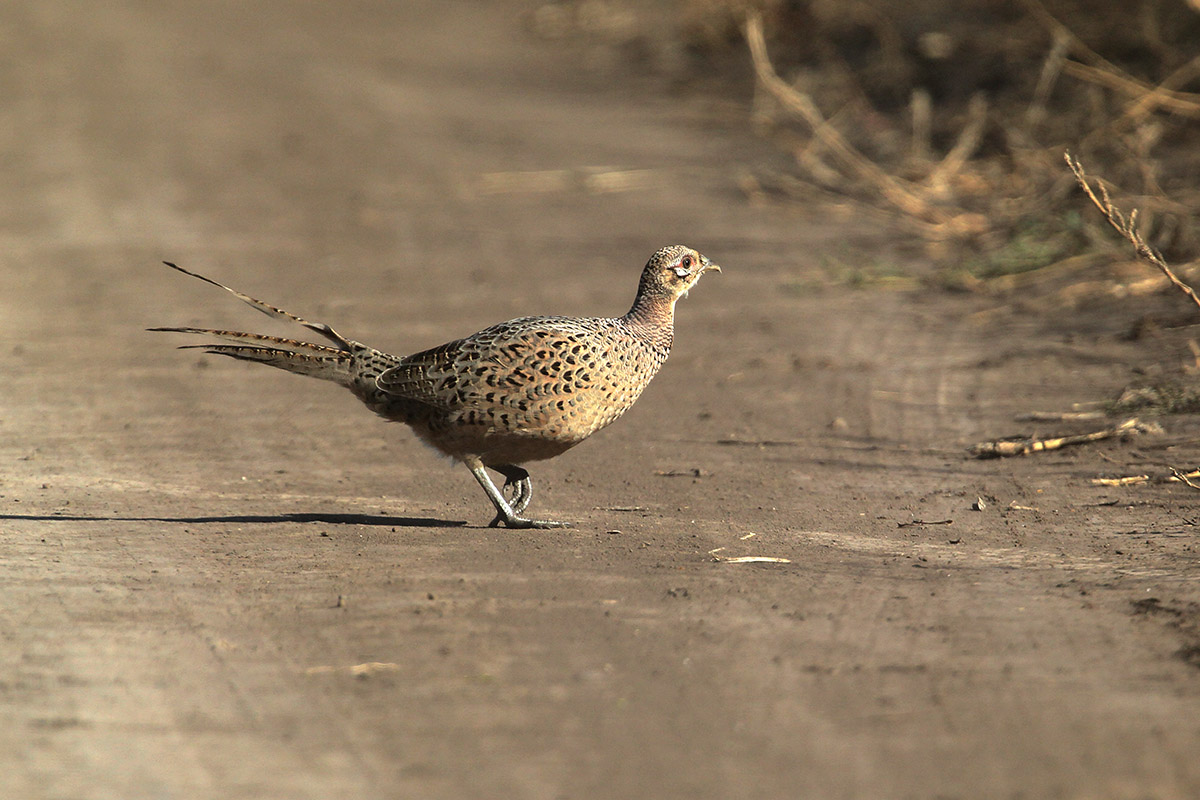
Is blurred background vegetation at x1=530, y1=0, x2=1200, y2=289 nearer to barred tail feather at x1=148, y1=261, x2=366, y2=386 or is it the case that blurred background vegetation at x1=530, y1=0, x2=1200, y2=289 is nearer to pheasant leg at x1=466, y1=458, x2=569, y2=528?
pheasant leg at x1=466, y1=458, x2=569, y2=528

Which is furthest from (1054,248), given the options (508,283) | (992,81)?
(992,81)

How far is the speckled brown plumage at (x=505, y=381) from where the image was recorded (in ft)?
18.0

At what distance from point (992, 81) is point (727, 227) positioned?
4081 millimetres

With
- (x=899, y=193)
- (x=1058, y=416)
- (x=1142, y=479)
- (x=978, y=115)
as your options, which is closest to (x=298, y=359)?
(x=1142, y=479)

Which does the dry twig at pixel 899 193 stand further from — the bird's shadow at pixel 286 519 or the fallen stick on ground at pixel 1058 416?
the bird's shadow at pixel 286 519

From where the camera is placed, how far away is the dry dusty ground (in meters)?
3.49

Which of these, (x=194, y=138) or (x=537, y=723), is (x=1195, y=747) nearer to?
(x=537, y=723)

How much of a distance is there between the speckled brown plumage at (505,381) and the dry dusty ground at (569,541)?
361 mm

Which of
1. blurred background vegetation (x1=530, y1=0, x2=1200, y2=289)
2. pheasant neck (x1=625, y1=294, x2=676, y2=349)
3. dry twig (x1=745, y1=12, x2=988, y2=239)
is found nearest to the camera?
pheasant neck (x1=625, y1=294, x2=676, y2=349)

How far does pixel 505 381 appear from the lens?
5500 millimetres

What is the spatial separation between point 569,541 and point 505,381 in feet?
2.20

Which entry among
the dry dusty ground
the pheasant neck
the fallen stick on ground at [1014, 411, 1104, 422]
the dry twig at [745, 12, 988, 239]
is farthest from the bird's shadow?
the dry twig at [745, 12, 988, 239]

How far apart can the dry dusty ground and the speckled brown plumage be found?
0.36m

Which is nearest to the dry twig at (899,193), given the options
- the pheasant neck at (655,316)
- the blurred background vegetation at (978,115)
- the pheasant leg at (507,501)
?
the blurred background vegetation at (978,115)
